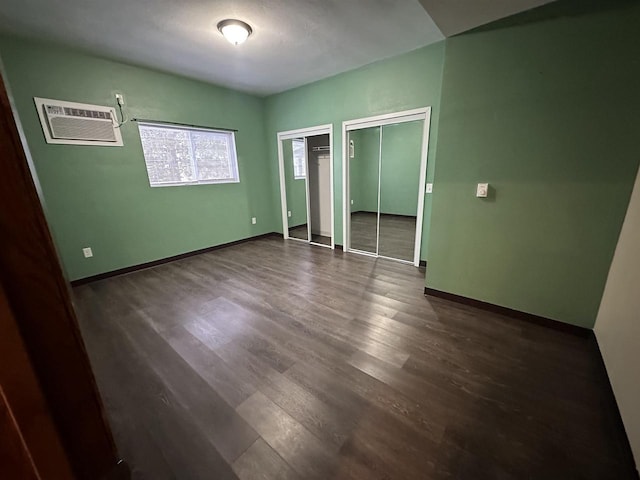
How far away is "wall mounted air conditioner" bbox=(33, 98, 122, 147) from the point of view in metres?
2.67

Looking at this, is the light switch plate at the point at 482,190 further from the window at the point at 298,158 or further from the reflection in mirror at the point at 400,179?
the window at the point at 298,158

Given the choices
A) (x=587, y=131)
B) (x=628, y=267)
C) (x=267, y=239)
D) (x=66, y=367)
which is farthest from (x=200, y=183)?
(x=628, y=267)

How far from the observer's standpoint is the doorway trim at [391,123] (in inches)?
120

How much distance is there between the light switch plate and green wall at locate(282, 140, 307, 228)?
10.8 ft

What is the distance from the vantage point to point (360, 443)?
1.23 metres

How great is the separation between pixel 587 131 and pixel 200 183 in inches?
177

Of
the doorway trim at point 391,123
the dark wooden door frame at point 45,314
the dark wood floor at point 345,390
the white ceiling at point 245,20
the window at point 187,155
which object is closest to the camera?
the dark wooden door frame at point 45,314

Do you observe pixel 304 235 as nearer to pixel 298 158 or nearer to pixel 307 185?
pixel 307 185

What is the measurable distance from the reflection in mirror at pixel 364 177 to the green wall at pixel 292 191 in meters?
1.27

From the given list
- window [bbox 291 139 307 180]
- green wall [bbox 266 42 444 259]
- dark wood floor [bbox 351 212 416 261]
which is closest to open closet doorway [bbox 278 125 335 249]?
window [bbox 291 139 307 180]

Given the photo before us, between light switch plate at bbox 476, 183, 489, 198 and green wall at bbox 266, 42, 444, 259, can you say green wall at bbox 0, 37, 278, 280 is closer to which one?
green wall at bbox 266, 42, 444, 259

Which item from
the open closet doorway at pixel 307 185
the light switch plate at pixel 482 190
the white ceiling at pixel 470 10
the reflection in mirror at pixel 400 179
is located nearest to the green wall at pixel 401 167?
the reflection in mirror at pixel 400 179

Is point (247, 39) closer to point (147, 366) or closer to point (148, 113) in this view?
point (148, 113)

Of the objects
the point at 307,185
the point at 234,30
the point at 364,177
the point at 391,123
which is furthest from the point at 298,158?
the point at 234,30
